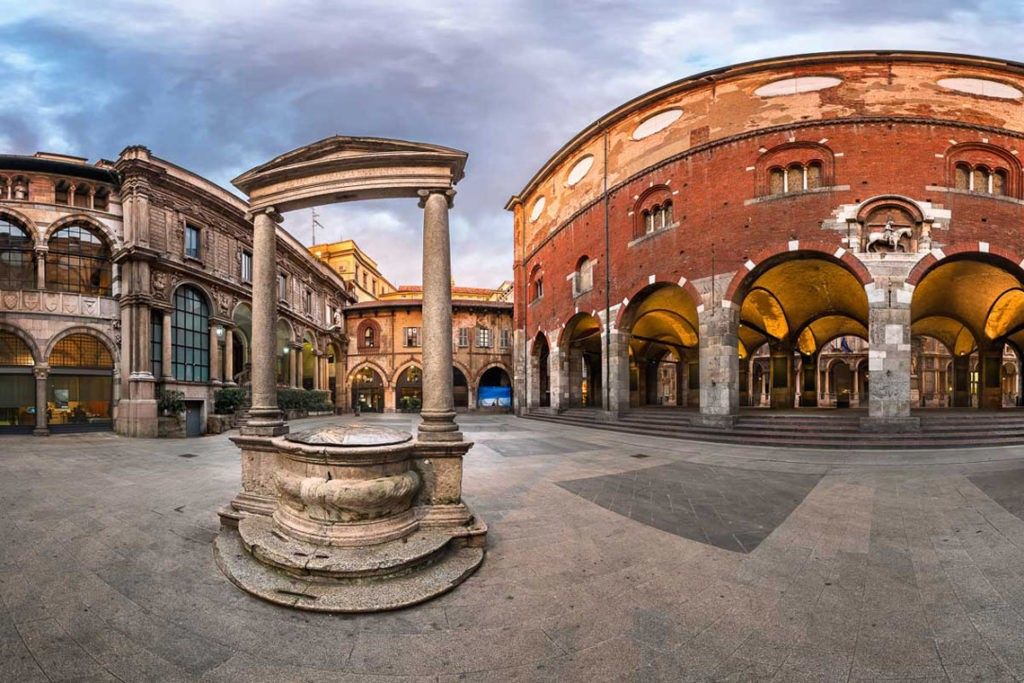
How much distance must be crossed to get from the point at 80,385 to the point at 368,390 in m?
18.2

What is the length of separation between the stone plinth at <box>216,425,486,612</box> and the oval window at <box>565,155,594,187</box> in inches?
763

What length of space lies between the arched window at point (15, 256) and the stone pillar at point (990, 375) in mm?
42288

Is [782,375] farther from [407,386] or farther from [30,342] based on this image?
[30,342]

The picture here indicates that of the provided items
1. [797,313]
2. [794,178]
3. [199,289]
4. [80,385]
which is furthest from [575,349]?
[80,385]

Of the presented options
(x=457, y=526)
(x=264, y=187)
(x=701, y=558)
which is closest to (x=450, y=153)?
(x=264, y=187)

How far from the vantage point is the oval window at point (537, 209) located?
25.8m

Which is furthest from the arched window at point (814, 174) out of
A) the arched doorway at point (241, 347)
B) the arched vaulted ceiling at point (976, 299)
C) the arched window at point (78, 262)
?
the arched window at point (78, 262)

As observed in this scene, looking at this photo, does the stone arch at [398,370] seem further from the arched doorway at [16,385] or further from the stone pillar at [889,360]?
the stone pillar at [889,360]

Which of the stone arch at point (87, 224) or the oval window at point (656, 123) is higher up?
the oval window at point (656, 123)

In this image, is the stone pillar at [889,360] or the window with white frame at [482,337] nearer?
the stone pillar at [889,360]

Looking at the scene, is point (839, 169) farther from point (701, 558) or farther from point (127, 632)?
point (127, 632)

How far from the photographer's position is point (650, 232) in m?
17.3

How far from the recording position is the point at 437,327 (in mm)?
5469

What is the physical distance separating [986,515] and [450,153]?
8.45 meters
